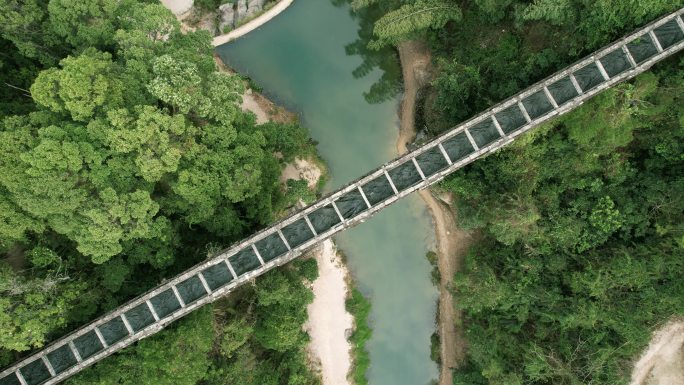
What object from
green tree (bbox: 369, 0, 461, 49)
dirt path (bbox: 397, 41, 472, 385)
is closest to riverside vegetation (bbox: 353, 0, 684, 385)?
green tree (bbox: 369, 0, 461, 49)

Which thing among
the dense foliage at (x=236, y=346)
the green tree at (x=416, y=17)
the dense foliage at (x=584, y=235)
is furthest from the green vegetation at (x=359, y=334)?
the green tree at (x=416, y=17)

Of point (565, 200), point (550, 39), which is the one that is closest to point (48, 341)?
point (565, 200)

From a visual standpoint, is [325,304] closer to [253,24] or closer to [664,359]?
[253,24]

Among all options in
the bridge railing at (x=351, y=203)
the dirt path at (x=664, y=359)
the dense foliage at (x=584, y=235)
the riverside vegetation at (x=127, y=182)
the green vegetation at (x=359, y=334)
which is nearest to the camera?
the riverside vegetation at (x=127, y=182)

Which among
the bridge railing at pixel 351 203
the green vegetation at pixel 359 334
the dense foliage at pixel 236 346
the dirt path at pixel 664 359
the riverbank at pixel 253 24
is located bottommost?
the dirt path at pixel 664 359

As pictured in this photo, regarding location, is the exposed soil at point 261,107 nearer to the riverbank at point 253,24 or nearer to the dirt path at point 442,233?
the riverbank at point 253,24

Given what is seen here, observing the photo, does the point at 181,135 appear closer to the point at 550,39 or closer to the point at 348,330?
the point at 348,330

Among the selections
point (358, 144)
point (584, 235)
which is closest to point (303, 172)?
point (358, 144)
